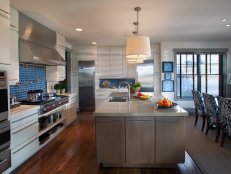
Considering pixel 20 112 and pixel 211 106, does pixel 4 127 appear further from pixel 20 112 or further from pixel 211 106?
pixel 211 106

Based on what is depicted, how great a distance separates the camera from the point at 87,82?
7375 millimetres

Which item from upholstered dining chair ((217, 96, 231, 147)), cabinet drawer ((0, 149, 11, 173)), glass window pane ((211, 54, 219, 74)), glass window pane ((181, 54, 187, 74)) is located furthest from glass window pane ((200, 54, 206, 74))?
cabinet drawer ((0, 149, 11, 173))

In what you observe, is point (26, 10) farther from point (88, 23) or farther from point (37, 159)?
point (37, 159)

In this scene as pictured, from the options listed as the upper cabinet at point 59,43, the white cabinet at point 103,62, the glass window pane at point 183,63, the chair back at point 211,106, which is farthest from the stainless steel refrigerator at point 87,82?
the chair back at point 211,106

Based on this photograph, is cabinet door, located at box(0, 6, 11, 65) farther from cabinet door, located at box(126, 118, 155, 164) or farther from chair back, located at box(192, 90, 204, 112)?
chair back, located at box(192, 90, 204, 112)

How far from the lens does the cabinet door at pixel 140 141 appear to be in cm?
276

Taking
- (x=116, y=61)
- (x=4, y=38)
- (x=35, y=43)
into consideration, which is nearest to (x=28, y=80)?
(x=35, y=43)

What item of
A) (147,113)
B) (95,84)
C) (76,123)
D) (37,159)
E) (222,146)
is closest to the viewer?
(147,113)

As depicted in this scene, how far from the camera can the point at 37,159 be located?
3.30 metres

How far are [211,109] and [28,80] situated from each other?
13.0 feet

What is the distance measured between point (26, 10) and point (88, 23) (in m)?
1.29

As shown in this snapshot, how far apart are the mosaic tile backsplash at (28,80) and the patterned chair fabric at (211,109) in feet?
12.4

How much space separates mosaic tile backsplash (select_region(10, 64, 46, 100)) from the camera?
13.3ft

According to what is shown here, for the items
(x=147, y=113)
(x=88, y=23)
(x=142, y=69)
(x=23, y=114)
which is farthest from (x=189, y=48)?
(x=23, y=114)
